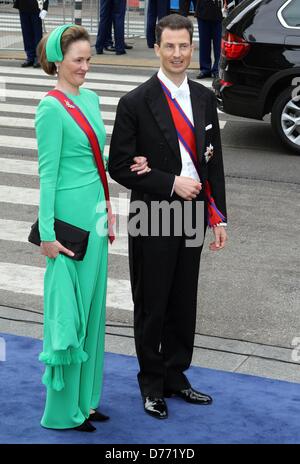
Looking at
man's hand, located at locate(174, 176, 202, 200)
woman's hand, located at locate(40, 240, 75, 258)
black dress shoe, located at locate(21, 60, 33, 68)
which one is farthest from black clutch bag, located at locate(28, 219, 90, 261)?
black dress shoe, located at locate(21, 60, 33, 68)

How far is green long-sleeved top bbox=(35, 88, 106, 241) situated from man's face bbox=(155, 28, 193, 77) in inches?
15.3

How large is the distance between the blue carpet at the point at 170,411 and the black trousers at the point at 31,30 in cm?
1135

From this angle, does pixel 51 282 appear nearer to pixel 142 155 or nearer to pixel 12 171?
pixel 142 155

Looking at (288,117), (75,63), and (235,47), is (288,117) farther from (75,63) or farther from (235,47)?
(75,63)

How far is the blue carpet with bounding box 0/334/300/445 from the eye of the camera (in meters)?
4.73

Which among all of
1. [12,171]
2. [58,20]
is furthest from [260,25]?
[58,20]

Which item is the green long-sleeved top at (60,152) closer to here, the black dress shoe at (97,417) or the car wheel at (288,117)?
the black dress shoe at (97,417)

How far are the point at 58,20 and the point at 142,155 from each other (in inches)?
639

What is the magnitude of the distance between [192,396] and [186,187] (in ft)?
3.60

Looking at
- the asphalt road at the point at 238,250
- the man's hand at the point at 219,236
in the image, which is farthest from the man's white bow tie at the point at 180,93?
the asphalt road at the point at 238,250

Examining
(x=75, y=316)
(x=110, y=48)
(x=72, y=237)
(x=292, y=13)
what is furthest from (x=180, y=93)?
(x=110, y=48)

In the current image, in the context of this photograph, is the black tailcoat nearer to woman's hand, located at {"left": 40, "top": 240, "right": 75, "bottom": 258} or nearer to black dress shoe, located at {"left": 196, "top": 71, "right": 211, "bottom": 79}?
woman's hand, located at {"left": 40, "top": 240, "right": 75, "bottom": 258}

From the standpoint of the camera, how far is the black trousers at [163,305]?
4871 mm

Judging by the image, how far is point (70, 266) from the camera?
15.2 feet
